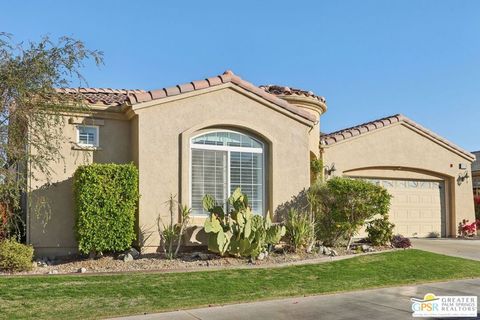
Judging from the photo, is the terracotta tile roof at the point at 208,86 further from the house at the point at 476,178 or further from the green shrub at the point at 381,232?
the house at the point at 476,178

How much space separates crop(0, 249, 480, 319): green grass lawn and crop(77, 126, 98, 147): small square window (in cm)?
410

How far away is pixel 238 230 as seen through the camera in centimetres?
1273

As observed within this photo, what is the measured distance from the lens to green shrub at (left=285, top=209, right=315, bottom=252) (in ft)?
44.9

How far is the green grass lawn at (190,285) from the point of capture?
28.2ft

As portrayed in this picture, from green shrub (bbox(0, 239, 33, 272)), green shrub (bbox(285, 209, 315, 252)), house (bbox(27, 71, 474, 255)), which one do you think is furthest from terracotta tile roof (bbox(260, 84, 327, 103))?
green shrub (bbox(0, 239, 33, 272))

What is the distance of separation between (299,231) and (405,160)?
7703 mm

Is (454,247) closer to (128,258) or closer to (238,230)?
(238,230)

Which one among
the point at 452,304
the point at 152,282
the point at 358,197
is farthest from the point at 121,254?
the point at 452,304

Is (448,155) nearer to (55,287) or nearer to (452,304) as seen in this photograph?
(452,304)

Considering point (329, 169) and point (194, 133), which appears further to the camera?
point (329, 169)

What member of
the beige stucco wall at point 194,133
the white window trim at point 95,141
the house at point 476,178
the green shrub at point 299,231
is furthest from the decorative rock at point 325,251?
the house at point 476,178

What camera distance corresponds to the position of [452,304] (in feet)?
29.8

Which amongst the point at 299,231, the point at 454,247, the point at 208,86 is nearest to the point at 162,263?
the point at 299,231

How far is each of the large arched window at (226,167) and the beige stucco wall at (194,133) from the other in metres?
0.22
